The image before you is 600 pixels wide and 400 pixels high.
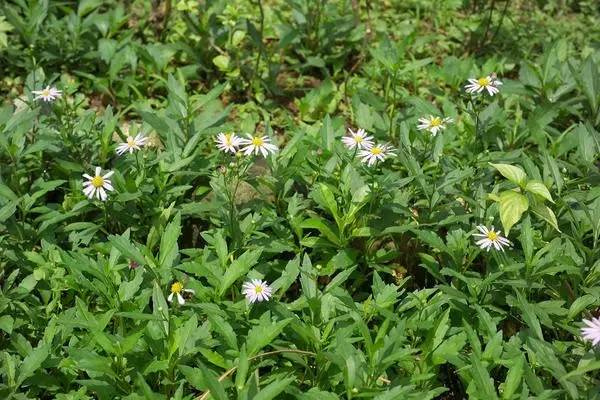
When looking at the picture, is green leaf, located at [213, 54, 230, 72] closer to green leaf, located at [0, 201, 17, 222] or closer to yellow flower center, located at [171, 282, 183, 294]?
green leaf, located at [0, 201, 17, 222]

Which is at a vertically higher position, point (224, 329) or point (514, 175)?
point (514, 175)

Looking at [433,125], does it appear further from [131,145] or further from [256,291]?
[131,145]

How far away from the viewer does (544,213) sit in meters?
3.44

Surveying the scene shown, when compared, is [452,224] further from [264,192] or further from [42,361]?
[42,361]

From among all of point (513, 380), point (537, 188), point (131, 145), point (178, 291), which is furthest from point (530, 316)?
point (131, 145)

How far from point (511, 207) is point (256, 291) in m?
1.20

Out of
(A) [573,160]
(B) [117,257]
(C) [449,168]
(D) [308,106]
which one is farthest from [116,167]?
(A) [573,160]

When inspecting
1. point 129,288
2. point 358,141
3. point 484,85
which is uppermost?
point 484,85

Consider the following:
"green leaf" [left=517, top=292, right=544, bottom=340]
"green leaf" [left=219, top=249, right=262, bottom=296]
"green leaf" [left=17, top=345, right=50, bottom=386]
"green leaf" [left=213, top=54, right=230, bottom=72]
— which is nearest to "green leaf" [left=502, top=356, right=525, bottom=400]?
"green leaf" [left=517, top=292, right=544, bottom=340]

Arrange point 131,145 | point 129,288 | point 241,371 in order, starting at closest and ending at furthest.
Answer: point 241,371
point 129,288
point 131,145

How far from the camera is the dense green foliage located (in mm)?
2984

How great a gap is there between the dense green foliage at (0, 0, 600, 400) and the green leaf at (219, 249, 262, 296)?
0.04ft

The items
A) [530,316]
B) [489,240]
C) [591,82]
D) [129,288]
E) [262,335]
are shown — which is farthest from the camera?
[591,82]

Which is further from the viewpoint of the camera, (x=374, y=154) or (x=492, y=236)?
(x=374, y=154)
